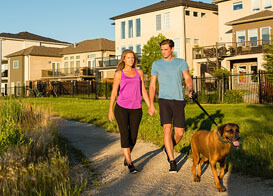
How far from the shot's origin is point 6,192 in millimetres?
4188

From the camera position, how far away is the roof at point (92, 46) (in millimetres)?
47781

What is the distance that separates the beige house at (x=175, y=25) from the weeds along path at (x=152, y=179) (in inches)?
1162

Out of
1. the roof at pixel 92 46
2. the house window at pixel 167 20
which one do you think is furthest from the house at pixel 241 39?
the roof at pixel 92 46

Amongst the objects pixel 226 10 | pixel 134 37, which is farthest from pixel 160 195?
pixel 134 37

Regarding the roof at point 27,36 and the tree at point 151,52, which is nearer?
the tree at point 151,52

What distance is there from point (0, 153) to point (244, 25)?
2894 centimetres

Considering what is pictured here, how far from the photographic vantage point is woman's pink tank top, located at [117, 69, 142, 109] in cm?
573

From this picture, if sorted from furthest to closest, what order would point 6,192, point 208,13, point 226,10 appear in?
point 208,13 → point 226,10 → point 6,192

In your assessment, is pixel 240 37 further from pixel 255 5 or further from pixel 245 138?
pixel 245 138

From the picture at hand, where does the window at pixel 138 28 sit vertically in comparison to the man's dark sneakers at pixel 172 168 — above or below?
above

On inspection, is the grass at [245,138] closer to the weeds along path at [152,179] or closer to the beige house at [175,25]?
the weeds along path at [152,179]

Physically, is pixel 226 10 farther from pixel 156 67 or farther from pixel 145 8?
pixel 156 67

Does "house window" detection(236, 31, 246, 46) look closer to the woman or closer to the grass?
the grass

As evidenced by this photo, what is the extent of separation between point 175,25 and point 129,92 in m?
31.6
